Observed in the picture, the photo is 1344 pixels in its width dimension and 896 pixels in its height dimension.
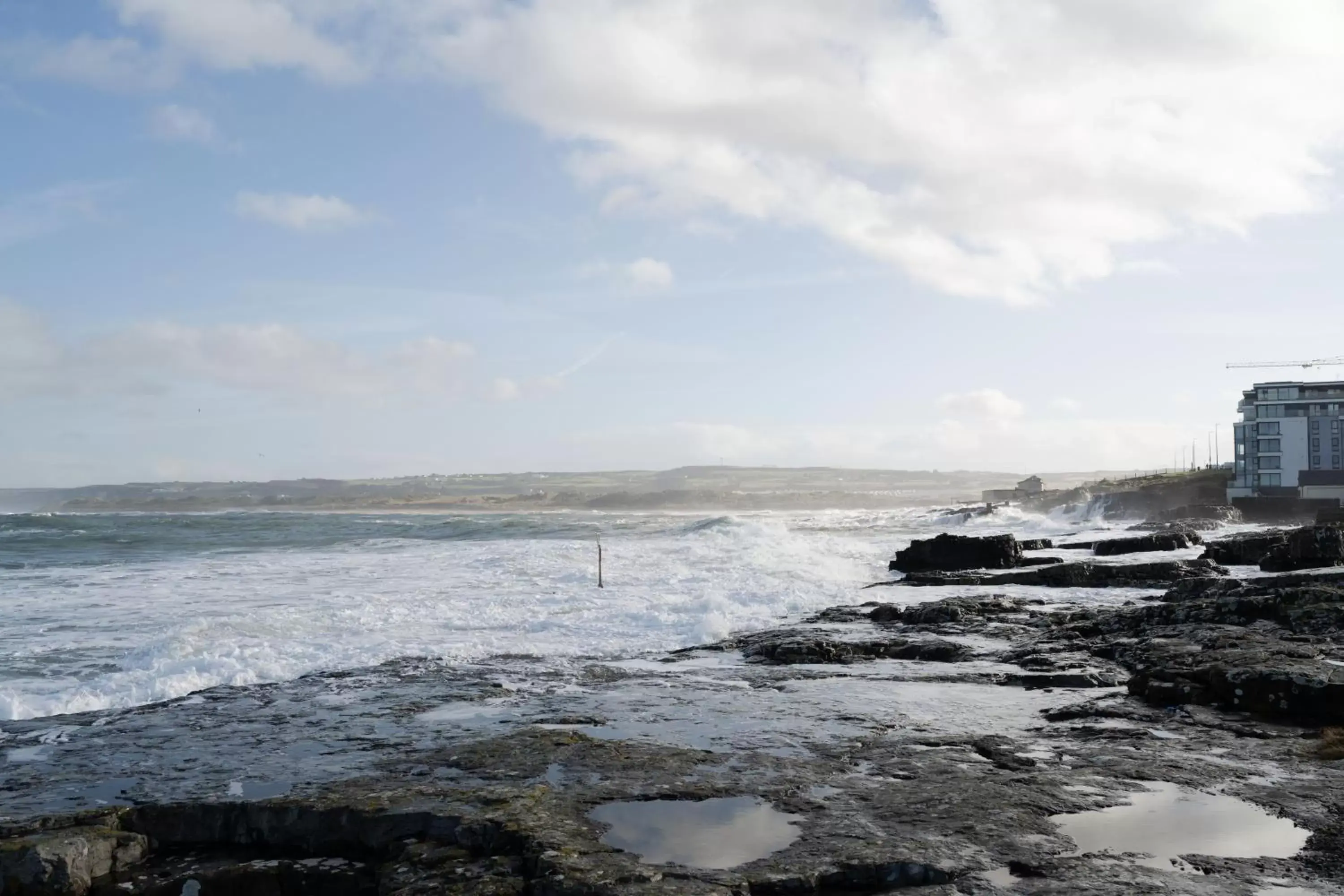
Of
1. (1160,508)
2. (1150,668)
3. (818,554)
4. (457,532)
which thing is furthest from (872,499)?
(1150,668)

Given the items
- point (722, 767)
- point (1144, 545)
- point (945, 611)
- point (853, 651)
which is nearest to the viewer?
point (722, 767)

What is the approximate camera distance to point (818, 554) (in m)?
38.8

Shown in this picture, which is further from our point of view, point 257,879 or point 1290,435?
point 1290,435

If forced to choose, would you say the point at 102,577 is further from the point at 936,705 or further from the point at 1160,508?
the point at 1160,508

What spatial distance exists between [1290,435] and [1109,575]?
56923mm

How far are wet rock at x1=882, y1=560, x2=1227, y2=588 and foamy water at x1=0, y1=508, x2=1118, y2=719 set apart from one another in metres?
3.04

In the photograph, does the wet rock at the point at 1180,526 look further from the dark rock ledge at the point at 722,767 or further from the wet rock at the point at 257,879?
the wet rock at the point at 257,879

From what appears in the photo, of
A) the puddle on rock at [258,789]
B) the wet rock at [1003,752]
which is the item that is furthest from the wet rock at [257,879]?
the wet rock at [1003,752]

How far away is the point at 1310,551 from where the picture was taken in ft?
80.4

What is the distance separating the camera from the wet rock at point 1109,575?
24.2 metres

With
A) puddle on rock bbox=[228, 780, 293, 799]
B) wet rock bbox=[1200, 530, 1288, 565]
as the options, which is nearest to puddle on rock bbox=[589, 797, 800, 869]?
puddle on rock bbox=[228, 780, 293, 799]

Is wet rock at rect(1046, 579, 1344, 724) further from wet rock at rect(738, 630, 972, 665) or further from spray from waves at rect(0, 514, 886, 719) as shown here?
spray from waves at rect(0, 514, 886, 719)

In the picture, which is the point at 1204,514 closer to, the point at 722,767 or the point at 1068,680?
the point at 1068,680

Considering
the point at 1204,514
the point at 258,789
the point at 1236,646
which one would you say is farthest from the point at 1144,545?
the point at 258,789
